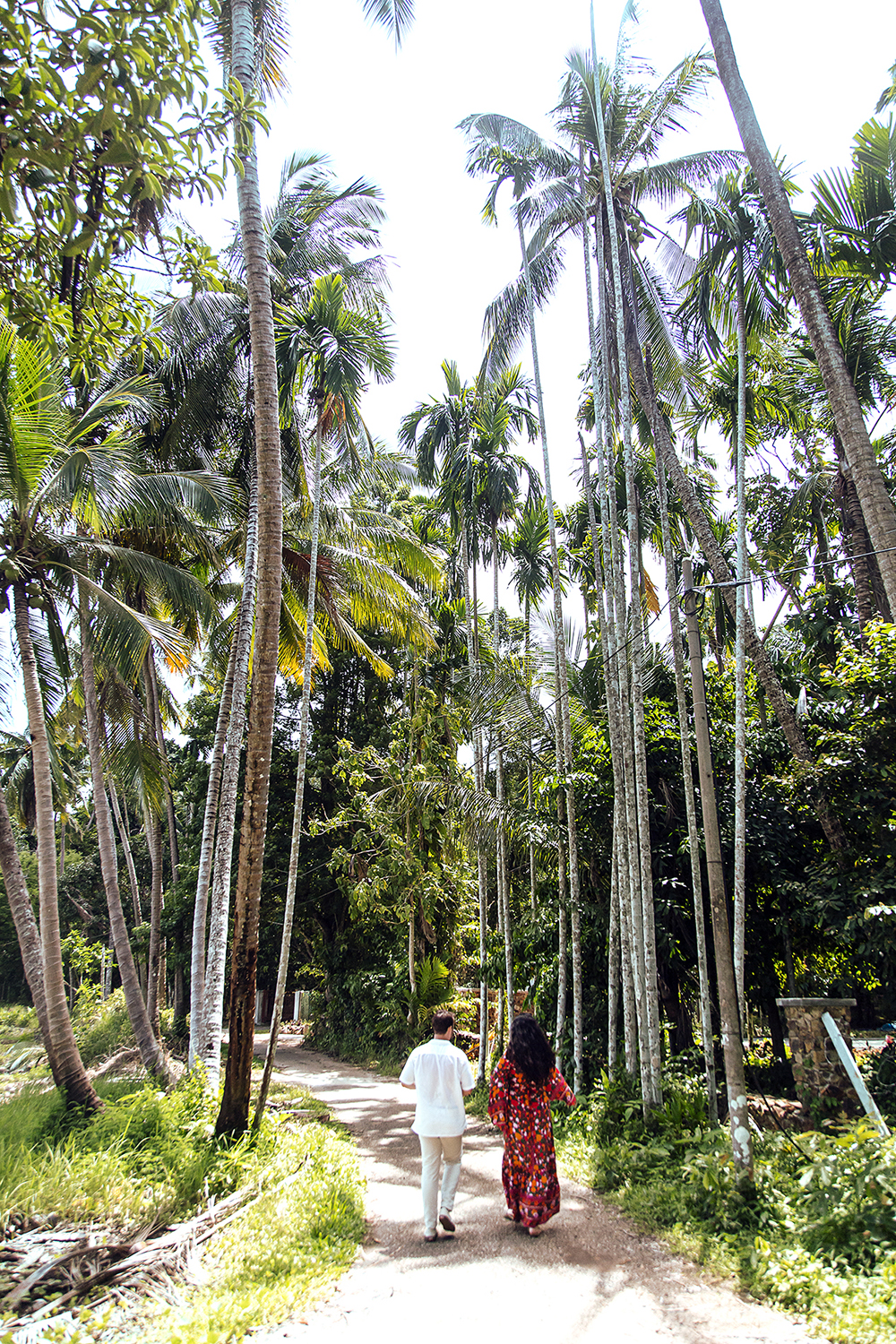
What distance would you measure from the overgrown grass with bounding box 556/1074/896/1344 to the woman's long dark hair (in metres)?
1.34

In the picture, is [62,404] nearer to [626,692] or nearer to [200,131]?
[200,131]

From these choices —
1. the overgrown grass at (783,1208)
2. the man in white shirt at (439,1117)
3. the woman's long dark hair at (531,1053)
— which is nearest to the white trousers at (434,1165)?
the man in white shirt at (439,1117)

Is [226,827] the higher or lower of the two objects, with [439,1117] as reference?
higher

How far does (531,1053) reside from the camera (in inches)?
213

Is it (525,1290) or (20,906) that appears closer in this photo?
(525,1290)

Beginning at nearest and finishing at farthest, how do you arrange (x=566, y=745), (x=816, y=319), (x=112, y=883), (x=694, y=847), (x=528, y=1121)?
(x=528, y=1121)
(x=816, y=319)
(x=694, y=847)
(x=566, y=745)
(x=112, y=883)

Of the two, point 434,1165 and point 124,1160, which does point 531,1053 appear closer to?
point 434,1165

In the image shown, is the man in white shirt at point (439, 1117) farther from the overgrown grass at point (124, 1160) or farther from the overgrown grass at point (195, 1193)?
the overgrown grass at point (124, 1160)

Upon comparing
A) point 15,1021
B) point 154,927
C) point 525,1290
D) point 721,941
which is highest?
point 154,927

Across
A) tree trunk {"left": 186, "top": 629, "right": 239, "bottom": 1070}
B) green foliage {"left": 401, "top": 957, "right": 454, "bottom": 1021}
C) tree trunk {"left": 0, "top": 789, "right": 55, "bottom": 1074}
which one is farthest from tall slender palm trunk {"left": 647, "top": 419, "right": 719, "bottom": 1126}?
green foliage {"left": 401, "top": 957, "right": 454, "bottom": 1021}

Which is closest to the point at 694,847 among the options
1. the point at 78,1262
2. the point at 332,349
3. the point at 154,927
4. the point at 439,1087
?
the point at 439,1087

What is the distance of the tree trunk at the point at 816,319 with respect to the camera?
6.80 meters

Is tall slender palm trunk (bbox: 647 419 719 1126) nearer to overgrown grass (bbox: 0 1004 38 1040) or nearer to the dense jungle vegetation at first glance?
the dense jungle vegetation

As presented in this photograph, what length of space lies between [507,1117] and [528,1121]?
0.16m
